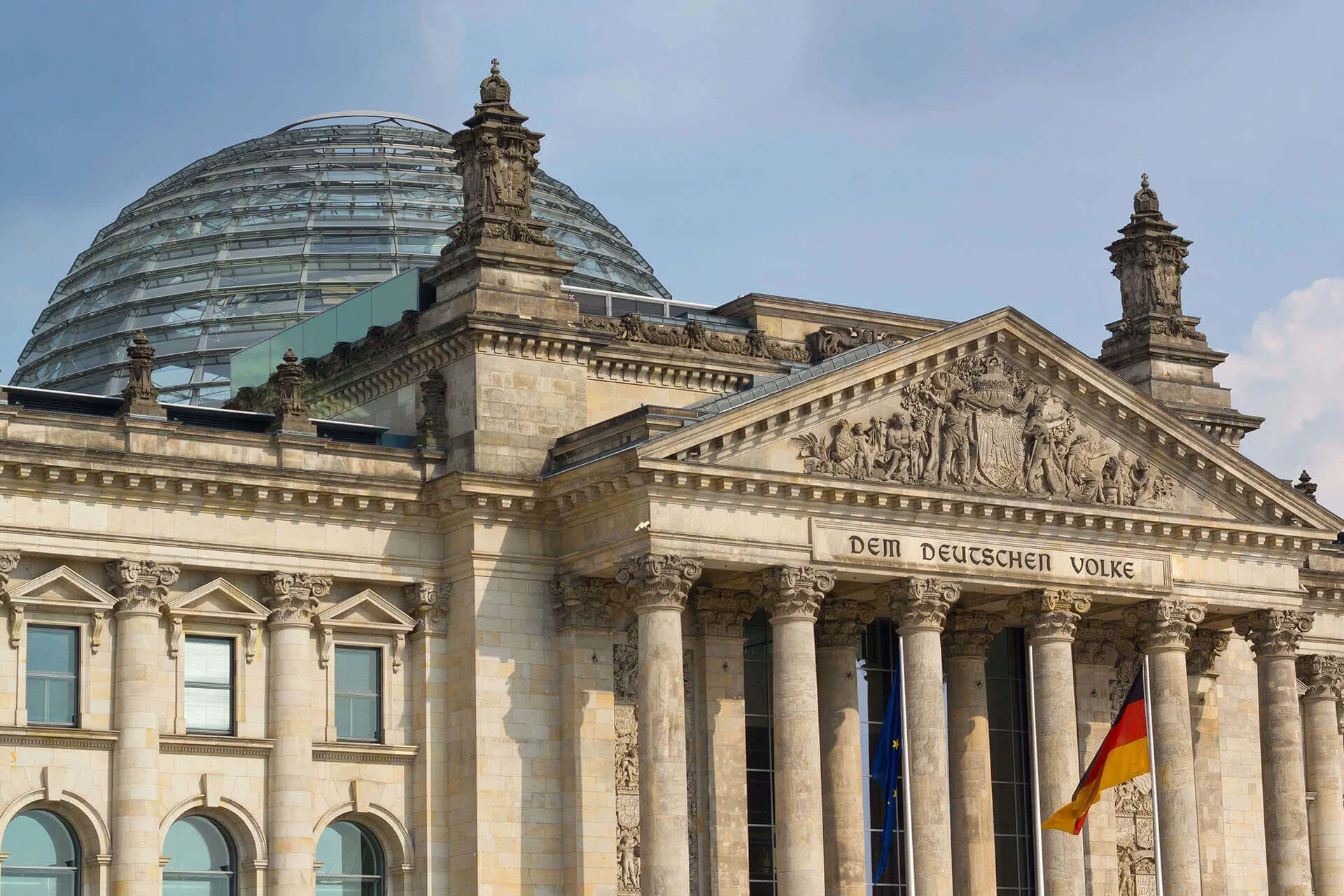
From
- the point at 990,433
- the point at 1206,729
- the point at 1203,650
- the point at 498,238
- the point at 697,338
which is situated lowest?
the point at 1206,729

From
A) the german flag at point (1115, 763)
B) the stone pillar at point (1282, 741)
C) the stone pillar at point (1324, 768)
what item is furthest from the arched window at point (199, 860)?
the stone pillar at point (1324, 768)

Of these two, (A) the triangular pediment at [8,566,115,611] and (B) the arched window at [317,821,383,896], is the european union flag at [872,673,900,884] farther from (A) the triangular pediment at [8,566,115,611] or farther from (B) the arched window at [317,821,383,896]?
(A) the triangular pediment at [8,566,115,611]

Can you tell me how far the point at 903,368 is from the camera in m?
54.9

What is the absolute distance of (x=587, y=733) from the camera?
53125mm

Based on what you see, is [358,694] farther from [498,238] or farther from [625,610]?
[498,238]

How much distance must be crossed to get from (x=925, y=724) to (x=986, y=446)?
6.47 meters

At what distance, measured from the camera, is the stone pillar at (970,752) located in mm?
57188

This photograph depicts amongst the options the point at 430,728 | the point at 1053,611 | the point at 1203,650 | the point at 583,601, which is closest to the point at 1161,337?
the point at 1203,650

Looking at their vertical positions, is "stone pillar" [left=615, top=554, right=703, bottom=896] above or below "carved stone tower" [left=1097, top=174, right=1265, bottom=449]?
below

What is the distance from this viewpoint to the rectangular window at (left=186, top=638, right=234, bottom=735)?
5106 cm

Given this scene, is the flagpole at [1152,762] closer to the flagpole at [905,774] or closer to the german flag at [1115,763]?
the german flag at [1115,763]

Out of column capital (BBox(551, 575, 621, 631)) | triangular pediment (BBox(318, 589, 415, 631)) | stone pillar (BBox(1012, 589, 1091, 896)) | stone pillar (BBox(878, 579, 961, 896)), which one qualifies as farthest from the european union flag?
triangular pediment (BBox(318, 589, 415, 631))

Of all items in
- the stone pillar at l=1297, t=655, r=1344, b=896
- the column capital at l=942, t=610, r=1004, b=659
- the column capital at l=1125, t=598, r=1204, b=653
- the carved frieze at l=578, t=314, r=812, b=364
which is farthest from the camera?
the stone pillar at l=1297, t=655, r=1344, b=896

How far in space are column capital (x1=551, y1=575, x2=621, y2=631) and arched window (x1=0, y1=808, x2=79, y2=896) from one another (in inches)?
440
